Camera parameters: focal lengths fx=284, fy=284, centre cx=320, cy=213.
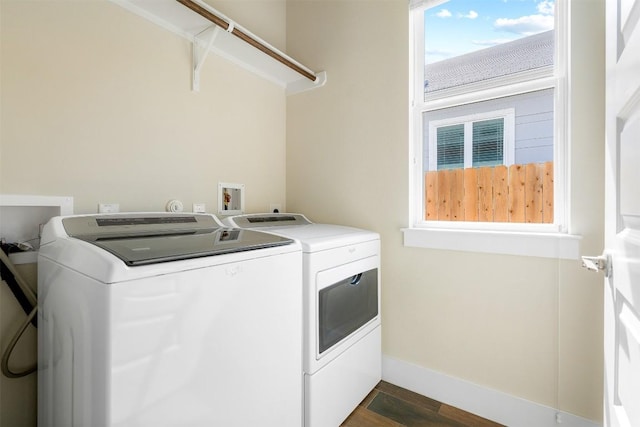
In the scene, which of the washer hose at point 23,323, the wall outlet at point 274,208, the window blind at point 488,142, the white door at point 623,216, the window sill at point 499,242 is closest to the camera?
the white door at point 623,216

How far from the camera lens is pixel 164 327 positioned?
31.6 inches

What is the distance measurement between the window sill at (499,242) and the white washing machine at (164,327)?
88 centimetres

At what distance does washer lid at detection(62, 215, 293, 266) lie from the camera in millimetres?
849

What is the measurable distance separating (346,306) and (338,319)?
0.09 meters

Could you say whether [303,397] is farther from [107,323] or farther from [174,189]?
[174,189]

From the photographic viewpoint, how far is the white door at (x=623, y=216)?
1.79 feet

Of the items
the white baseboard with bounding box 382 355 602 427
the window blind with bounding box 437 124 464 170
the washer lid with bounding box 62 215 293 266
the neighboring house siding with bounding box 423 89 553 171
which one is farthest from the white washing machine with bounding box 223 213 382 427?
the neighboring house siding with bounding box 423 89 553 171

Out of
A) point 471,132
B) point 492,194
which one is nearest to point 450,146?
point 471,132

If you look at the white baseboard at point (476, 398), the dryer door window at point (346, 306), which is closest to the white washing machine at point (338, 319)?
the dryer door window at point (346, 306)

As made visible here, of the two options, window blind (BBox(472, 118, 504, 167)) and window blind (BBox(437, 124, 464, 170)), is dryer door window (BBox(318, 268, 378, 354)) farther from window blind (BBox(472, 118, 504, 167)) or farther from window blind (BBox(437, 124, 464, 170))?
window blind (BBox(472, 118, 504, 167))

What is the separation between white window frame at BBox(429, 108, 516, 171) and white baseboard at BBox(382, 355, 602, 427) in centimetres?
125

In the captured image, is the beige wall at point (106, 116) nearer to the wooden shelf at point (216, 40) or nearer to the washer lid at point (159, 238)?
the wooden shelf at point (216, 40)

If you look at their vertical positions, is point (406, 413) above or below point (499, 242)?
below

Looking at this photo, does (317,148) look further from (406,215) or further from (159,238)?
(159,238)
